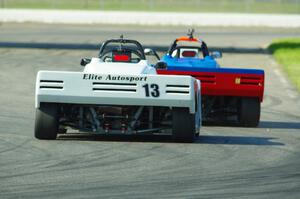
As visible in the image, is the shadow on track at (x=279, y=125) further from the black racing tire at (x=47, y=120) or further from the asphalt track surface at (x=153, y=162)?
the black racing tire at (x=47, y=120)

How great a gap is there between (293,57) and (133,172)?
24140mm

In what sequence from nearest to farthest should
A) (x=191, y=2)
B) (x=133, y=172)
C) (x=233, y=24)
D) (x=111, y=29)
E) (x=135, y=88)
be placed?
(x=133, y=172) → (x=135, y=88) → (x=111, y=29) → (x=233, y=24) → (x=191, y=2)

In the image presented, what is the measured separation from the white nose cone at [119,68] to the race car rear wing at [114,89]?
0.97 metres

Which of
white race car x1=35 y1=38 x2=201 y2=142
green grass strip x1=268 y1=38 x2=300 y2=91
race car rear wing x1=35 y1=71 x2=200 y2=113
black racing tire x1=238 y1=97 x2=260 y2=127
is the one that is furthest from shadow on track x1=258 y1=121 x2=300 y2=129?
green grass strip x1=268 y1=38 x2=300 y2=91

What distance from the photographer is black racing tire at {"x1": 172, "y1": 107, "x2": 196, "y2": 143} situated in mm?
14320

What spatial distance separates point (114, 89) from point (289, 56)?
72.2ft

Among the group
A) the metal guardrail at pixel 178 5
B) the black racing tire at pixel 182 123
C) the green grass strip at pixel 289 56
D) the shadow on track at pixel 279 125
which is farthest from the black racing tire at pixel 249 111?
the metal guardrail at pixel 178 5

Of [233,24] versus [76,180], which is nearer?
[76,180]

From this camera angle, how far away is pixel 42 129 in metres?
14.3

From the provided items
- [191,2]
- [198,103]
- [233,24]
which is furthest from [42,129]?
[191,2]

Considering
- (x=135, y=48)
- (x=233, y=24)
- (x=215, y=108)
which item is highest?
(x=135, y=48)

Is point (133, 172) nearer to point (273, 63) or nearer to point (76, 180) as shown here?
point (76, 180)

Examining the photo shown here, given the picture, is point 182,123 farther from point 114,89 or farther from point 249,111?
point 249,111

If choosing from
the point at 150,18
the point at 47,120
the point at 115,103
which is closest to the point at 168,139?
the point at 115,103
